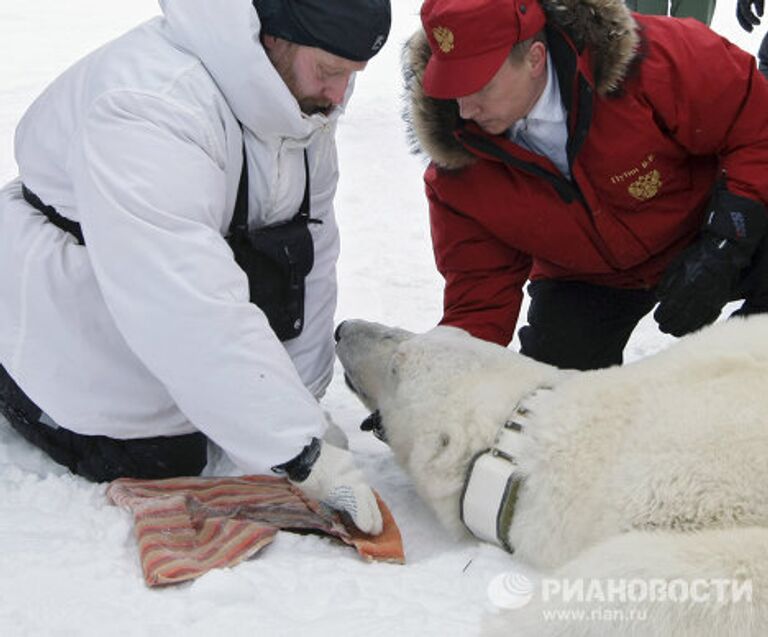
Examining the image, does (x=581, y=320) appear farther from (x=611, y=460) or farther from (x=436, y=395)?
(x=611, y=460)

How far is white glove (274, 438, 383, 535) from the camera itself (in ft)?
8.38

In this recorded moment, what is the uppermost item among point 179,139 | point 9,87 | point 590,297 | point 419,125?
point 179,139

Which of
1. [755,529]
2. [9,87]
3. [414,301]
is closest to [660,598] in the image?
[755,529]

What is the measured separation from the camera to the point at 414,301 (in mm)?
4984

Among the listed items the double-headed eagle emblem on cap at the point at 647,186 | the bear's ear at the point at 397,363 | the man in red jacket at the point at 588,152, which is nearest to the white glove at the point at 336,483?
the bear's ear at the point at 397,363

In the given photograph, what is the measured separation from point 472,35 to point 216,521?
4.87 feet

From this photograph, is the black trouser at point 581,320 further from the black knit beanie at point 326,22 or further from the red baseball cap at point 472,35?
the black knit beanie at point 326,22

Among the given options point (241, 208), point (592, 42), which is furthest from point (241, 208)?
point (592, 42)

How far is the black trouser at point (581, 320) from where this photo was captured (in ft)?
12.5

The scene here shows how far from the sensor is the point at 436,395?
2.76 metres

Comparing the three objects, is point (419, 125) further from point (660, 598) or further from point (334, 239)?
point (660, 598)

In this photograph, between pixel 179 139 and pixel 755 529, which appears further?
pixel 179 139

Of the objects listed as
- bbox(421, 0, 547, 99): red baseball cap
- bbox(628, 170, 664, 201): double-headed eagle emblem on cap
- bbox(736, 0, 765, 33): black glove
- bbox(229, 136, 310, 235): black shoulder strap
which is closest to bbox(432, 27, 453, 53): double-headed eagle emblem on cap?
bbox(421, 0, 547, 99): red baseball cap

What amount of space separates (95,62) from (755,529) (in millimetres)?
2022
